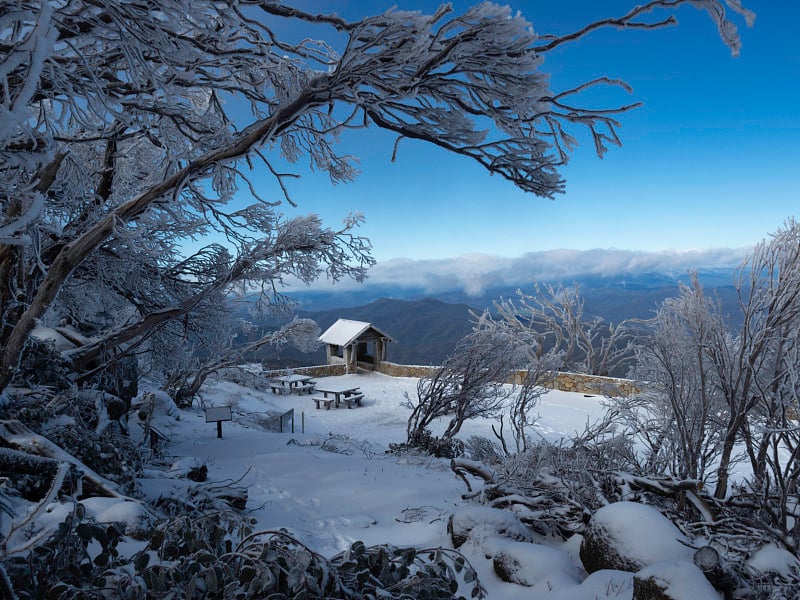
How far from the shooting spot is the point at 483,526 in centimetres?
350

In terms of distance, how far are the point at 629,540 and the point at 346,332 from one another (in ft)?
72.5

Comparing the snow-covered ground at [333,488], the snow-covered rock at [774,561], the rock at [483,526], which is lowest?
the snow-covered ground at [333,488]

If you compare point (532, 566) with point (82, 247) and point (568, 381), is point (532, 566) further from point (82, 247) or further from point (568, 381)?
point (568, 381)

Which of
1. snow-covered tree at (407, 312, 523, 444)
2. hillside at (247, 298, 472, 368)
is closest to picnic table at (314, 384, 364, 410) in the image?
snow-covered tree at (407, 312, 523, 444)

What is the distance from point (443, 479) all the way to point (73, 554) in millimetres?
5349

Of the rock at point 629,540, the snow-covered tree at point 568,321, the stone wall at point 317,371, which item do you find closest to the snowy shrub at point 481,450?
the rock at point 629,540

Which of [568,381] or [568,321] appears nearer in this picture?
[568,381]

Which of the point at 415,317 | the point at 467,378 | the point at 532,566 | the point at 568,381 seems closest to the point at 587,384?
the point at 568,381

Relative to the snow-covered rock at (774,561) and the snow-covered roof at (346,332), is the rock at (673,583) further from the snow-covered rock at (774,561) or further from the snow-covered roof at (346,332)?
the snow-covered roof at (346,332)

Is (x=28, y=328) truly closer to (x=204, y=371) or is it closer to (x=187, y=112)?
(x=187, y=112)

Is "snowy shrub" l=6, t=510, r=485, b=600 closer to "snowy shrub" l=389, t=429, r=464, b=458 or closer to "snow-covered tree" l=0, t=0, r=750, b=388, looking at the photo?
"snow-covered tree" l=0, t=0, r=750, b=388

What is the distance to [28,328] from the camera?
396 centimetres

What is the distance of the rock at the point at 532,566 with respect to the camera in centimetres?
289

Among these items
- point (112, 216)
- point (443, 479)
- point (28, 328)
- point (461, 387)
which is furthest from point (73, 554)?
point (461, 387)
